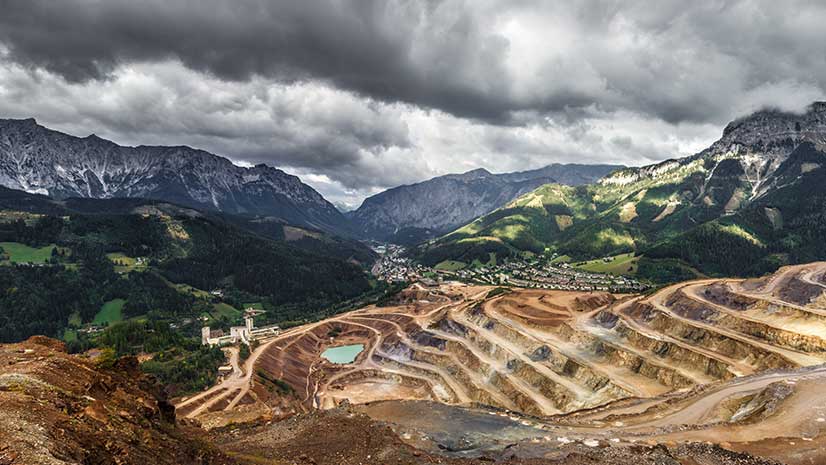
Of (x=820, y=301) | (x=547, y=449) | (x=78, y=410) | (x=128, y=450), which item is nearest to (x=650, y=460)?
(x=547, y=449)

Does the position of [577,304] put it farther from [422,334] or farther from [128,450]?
[128,450]

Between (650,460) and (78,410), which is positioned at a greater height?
(78,410)

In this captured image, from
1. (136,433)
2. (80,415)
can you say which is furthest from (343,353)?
(80,415)

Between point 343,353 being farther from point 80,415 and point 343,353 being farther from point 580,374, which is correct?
point 80,415

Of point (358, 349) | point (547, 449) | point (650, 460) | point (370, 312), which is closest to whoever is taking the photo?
point (650, 460)

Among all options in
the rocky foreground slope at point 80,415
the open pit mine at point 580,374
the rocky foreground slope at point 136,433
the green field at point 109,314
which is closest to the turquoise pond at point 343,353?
the open pit mine at point 580,374

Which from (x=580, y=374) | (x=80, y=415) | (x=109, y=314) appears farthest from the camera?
(x=109, y=314)
